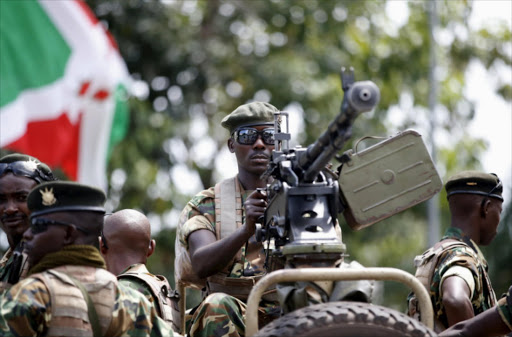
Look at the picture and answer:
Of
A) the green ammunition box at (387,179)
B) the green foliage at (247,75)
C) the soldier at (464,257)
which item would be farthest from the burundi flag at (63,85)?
the green ammunition box at (387,179)

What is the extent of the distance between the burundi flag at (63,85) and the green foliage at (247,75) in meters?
1.27

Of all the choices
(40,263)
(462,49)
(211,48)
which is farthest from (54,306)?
(462,49)

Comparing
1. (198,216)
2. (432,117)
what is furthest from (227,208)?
(432,117)

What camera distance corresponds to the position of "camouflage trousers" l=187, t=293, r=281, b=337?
6930mm

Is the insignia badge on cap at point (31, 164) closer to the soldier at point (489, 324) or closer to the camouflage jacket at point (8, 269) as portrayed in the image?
the camouflage jacket at point (8, 269)

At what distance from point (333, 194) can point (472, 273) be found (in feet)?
6.13

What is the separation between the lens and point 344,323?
5.54 meters

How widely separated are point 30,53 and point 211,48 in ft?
14.5

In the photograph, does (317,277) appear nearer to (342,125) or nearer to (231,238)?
(342,125)

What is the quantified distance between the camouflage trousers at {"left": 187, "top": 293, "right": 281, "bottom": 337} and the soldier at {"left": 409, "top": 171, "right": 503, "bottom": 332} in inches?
48.2

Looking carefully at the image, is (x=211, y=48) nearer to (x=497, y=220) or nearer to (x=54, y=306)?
(x=497, y=220)

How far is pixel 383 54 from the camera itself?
23.4 metres

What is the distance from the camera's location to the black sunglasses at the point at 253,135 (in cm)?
786

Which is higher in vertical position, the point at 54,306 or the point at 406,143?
the point at 406,143
